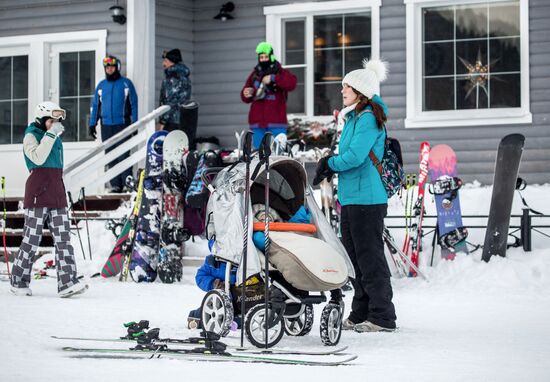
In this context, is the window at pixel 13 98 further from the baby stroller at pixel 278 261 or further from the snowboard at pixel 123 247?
the baby stroller at pixel 278 261

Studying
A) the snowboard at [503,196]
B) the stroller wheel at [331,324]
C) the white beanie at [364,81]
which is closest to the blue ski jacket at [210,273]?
the stroller wheel at [331,324]

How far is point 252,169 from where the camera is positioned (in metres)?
6.47

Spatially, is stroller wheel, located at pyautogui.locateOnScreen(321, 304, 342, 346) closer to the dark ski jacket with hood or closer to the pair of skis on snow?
the pair of skis on snow

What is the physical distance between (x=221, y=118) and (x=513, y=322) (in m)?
8.40

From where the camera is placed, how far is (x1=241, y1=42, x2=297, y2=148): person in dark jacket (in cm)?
1327

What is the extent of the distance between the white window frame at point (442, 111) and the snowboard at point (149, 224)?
436cm

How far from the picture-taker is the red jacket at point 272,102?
13273mm

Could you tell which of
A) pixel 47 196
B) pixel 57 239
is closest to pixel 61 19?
pixel 47 196

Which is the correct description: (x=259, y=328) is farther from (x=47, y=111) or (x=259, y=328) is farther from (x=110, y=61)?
(x=110, y=61)

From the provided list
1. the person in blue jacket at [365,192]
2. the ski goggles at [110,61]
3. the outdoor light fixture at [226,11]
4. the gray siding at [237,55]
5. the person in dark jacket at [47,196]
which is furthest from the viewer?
the outdoor light fixture at [226,11]

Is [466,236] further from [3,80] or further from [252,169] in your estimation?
[3,80]

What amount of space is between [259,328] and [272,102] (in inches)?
302

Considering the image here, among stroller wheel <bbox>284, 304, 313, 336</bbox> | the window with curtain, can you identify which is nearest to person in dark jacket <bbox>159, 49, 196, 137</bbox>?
the window with curtain

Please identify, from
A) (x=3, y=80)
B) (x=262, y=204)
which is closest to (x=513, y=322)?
(x=262, y=204)
